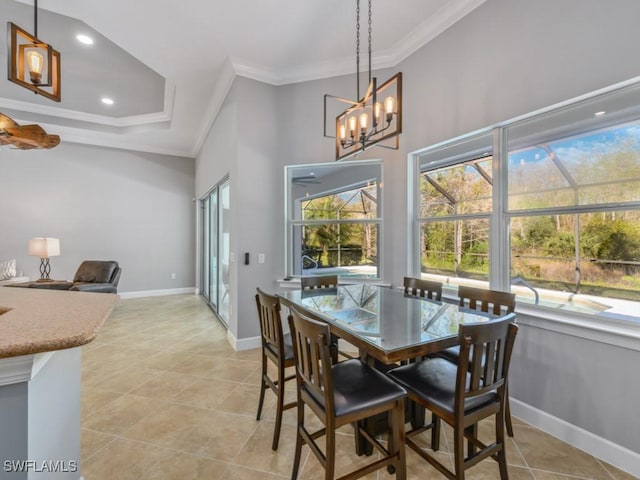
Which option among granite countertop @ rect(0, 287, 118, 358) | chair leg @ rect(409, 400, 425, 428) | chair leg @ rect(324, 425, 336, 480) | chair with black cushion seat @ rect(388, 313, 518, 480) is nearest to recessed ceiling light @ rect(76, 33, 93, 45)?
granite countertop @ rect(0, 287, 118, 358)

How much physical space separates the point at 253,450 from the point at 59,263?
616 centimetres

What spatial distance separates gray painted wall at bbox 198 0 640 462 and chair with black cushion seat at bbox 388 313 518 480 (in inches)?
33.4

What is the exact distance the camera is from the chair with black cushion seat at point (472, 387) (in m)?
1.38

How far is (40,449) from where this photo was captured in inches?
43.0

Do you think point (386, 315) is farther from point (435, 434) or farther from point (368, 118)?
point (368, 118)

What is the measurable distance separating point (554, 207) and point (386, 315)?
1541 mm

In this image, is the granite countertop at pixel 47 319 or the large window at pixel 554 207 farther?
the large window at pixel 554 207

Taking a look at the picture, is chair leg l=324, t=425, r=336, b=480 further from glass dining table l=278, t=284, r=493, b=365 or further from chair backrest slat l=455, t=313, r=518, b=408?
chair backrest slat l=455, t=313, r=518, b=408

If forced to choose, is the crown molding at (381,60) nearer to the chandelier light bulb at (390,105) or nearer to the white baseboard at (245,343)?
the chandelier light bulb at (390,105)

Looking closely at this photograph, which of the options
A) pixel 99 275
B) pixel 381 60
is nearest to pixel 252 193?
pixel 381 60

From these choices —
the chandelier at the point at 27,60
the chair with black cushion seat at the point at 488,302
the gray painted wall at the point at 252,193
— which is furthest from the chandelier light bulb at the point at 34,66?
the chair with black cushion seat at the point at 488,302

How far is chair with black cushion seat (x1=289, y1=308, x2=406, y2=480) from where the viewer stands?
4.49 feet

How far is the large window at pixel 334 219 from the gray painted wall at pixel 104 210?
4172 mm

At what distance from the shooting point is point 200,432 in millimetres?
2088
